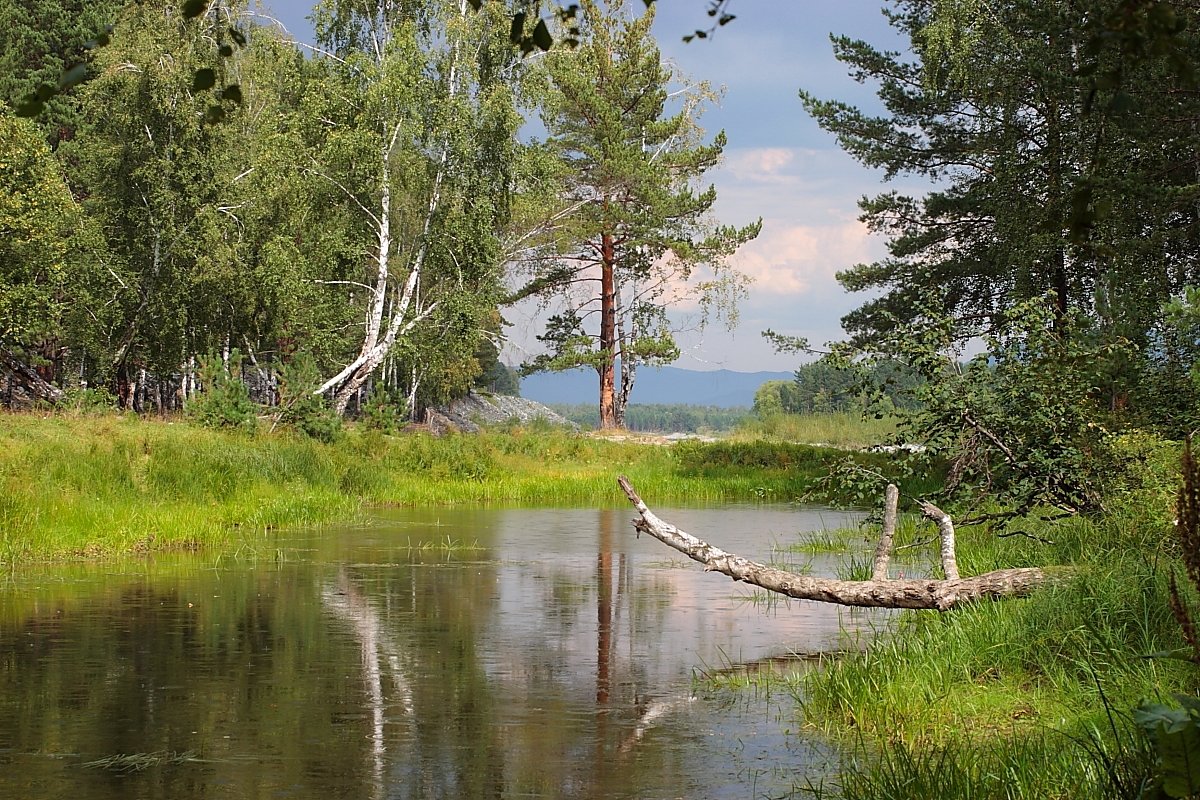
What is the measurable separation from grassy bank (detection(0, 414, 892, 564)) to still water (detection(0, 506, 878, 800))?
5.12 feet

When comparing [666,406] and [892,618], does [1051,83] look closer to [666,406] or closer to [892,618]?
[892,618]

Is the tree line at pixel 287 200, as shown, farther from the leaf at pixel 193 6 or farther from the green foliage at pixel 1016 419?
the leaf at pixel 193 6

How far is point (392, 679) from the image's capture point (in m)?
8.48

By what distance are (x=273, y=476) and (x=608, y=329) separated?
2421cm

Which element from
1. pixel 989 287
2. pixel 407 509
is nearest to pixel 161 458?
pixel 407 509

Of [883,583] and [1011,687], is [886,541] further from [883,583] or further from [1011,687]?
[1011,687]

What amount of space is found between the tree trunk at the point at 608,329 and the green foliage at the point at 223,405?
65.6 ft

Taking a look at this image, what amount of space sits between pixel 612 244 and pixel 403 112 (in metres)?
14.2

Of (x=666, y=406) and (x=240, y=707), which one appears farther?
(x=666, y=406)

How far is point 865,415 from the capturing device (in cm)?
1266

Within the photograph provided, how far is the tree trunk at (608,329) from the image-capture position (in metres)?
43.2

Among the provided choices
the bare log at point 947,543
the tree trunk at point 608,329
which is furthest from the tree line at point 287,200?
the bare log at point 947,543

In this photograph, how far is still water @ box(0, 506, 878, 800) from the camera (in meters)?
6.21

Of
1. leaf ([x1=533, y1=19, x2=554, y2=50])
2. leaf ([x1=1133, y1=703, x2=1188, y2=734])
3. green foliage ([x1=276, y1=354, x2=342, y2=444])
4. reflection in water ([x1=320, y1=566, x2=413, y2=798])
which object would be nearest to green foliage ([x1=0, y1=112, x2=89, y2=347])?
green foliage ([x1=276, y1=354, x2=342, y2=444])
